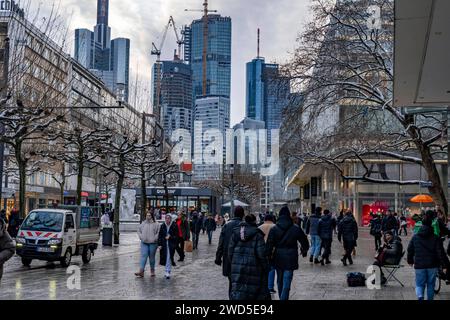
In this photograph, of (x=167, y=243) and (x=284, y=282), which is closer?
(x=284, y=282)

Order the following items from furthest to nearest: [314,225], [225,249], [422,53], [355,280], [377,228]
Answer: [377,228], [314,225], [355,280], [422,53], [225,249]

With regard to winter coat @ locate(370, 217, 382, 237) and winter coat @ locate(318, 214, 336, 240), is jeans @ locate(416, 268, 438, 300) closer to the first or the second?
winter coat @ locate(318, 214, 336, 240)

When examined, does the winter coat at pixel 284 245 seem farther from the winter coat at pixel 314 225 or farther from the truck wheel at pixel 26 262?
the truck wheel at pixel 26 262

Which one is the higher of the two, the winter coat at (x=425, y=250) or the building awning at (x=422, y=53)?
the building awning at (x=422, y=53)

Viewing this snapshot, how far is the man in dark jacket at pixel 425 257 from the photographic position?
11.5 metres

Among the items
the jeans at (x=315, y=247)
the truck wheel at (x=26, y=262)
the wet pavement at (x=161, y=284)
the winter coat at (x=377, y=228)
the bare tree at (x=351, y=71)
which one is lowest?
the wet pavement at (x=161, y=284)

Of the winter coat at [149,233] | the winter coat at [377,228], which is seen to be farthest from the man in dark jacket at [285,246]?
the winter coat at [377,228]

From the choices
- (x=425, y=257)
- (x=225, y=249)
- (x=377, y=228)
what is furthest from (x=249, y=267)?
(x=377, y=228)

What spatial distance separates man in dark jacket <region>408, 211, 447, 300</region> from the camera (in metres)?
11.5

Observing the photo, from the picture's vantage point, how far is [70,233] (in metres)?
21.3

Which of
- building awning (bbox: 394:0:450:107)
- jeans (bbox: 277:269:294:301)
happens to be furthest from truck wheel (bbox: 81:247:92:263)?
jeans (bbox: 277:269:294:301)

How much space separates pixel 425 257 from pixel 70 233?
A: 1300 cm

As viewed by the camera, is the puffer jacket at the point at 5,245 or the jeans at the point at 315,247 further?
the jeans at the point at 315,247

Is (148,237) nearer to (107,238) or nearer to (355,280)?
(355,280)
